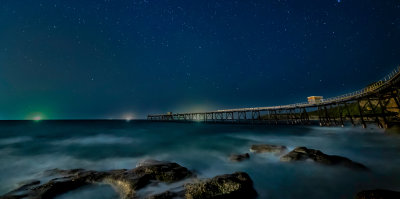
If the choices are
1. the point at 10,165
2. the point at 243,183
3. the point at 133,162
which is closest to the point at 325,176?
the point at 243,183

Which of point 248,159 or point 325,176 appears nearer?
point 325,176

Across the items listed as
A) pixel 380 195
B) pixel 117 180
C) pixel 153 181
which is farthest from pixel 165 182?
pixel 380 195

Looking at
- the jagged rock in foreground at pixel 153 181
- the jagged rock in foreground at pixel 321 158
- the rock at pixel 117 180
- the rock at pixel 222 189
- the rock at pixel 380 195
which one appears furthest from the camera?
the jagged rock in foreground at pixel 321 158

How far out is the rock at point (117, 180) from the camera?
5.14m

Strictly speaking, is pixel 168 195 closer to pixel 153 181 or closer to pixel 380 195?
pixel 153 181

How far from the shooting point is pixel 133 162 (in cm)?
977

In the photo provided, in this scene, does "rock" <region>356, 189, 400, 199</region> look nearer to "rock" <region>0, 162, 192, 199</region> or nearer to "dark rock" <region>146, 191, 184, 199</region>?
"dark rock" <region>146, 191, 184, 199</region>

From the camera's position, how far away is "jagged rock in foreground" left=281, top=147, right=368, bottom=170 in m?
7.29

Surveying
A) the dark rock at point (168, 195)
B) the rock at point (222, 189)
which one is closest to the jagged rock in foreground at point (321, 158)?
the rock at point (222, 189)

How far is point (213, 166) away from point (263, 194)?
11.6 ft

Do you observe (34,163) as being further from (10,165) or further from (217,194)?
(217,194)

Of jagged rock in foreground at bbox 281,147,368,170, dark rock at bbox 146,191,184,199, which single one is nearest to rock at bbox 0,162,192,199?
dark rock at bbox 146,191,184,199

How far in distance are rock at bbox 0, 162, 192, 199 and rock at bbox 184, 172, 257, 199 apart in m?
1.67

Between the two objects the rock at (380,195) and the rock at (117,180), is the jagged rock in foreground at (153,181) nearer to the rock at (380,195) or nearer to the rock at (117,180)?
the rock at (117,180)
